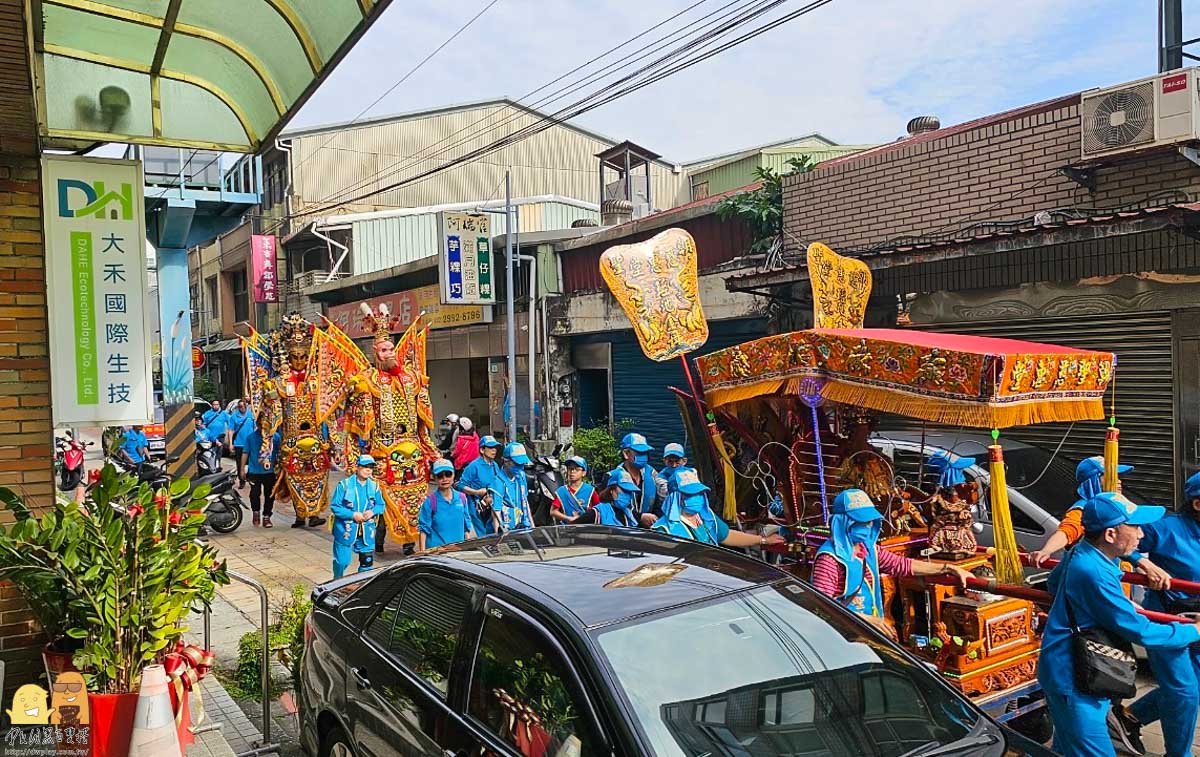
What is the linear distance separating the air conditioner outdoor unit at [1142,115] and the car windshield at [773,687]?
22.8 feet

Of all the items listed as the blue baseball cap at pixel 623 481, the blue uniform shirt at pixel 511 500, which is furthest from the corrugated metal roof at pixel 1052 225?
the blue uniform shirt at pixel 511 500

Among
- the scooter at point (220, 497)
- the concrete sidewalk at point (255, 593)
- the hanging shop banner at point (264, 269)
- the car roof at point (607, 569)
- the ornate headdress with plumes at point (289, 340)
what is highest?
the hanging shop banner at point (264, 269)

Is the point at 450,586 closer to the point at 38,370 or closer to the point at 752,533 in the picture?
the point at 38,370

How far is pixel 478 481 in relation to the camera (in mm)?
8359

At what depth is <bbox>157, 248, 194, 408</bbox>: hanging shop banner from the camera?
13781mm

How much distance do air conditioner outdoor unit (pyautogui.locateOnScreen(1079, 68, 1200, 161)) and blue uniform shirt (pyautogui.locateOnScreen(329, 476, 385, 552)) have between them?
24.8 feet

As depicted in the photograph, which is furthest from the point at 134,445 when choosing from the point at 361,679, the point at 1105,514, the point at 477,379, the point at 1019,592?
the point at 1105,514

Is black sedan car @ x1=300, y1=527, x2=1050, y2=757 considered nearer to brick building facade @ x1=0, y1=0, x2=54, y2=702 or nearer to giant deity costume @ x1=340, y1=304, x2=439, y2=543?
brick building facade @ x1=0, y1=0, x2=54, y2=702

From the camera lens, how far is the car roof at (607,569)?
10.2 ft

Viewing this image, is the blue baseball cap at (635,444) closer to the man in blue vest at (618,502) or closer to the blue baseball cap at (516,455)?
the man in blue vest at (618,502)

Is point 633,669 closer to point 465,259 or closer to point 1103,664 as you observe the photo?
point 1103,664

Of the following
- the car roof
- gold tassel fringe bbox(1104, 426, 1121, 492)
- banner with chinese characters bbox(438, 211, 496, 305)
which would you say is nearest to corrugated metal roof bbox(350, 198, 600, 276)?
banner with chinese characters bbox(438, 211, 496, 305)

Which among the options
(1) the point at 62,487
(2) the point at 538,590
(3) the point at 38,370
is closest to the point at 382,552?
(3) the point at 38,370

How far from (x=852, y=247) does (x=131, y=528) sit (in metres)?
9.35
